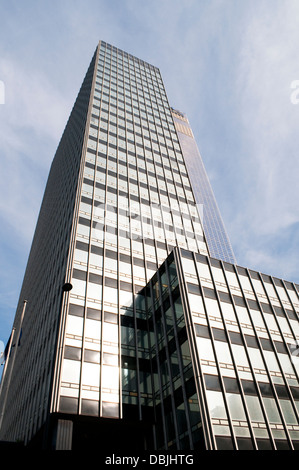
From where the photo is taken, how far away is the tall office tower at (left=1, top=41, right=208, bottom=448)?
27.9m

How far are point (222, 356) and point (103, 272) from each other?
15597mm

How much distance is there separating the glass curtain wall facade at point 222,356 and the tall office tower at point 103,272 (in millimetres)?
3516

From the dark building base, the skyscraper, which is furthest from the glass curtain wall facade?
the dark building base

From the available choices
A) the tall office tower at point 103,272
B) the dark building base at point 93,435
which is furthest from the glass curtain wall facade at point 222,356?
the tall office tower at point 103,272

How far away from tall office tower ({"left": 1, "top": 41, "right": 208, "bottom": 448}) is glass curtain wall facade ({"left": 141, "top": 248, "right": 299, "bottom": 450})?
3516 mm

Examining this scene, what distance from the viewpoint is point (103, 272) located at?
3706 cm

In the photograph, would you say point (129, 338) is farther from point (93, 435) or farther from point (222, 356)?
point (222, 356)

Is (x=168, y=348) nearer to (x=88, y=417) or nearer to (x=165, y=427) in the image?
(x=165, y=427)

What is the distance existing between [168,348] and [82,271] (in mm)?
12176

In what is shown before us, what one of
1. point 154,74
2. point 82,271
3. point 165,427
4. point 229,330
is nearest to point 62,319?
point 82,271

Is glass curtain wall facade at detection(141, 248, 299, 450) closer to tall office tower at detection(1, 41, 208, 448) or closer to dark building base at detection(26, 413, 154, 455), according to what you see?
dark building base at detection(26, 413, 154, 455)

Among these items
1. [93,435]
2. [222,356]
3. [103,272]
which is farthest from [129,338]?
[222,356]
